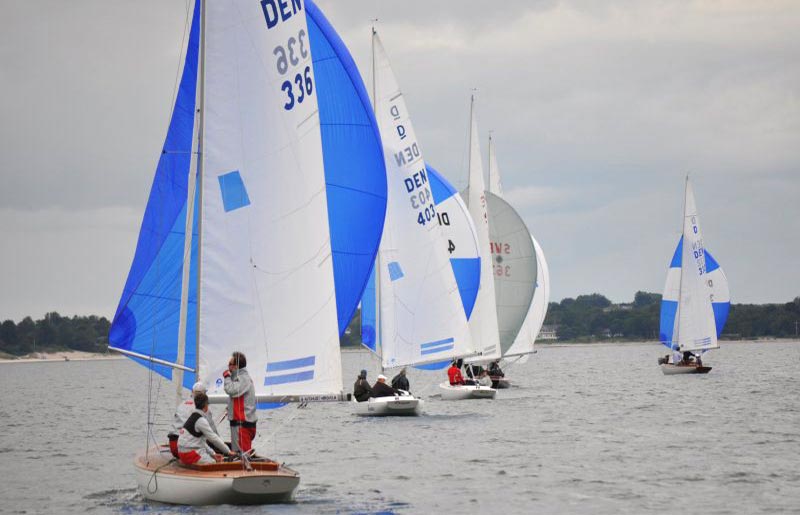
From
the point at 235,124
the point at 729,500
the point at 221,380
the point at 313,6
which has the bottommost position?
the point at 729,500

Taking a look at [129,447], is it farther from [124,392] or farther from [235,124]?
[124,392]

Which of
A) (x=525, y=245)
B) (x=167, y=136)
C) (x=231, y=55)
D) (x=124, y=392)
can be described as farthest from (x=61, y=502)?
(x=124, y=392)

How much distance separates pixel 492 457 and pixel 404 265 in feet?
35.2

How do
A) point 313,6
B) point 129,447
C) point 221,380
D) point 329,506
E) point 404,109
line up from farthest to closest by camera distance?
point 404,109, point 129,447, point 313,6, point 329,506, point 221,380

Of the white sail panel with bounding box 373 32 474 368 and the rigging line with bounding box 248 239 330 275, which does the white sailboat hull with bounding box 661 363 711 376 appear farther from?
the rigging line with bounding box 248 239 330 275

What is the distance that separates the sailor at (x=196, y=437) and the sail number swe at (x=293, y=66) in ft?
14.8

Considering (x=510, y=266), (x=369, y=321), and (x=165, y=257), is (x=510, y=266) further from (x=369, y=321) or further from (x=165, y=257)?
(x=165, y=257)

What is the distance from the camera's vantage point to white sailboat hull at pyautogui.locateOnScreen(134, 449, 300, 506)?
611 inches

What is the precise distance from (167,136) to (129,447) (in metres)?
12.9

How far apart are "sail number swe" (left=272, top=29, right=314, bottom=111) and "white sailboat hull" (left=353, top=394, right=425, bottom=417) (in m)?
15.4

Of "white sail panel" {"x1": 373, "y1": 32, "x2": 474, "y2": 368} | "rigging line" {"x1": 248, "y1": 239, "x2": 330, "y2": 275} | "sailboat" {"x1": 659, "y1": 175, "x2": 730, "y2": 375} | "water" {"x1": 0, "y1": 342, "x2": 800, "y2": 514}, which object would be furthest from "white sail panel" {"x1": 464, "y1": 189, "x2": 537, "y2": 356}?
"rigging line" {"x1": 248, "y1": 239, "x2": 330, "y2": 275}

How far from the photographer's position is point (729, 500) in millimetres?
18312

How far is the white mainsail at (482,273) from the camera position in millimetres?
44500

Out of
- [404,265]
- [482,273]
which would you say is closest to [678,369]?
[482,273]
